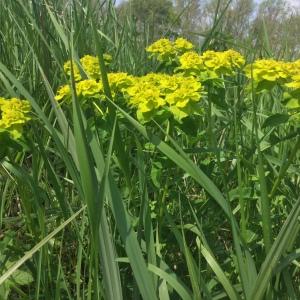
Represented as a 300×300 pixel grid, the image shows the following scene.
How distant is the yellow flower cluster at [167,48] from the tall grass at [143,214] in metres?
0.17

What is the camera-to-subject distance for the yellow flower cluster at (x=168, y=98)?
918mm

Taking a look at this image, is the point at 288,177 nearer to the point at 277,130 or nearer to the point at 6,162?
the point at 277,130

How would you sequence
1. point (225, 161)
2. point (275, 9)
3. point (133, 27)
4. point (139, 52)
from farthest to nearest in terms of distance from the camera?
point (275, 9)
point (133, 27)
point (139, 52)
point (225, 161)

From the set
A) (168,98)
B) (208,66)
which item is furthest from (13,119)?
(208,66)

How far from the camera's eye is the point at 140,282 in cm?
73

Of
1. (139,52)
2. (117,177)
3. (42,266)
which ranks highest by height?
(139,52)

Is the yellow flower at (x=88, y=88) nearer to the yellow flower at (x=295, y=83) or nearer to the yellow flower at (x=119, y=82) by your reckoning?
the yellow flower at (x=119, y=82)

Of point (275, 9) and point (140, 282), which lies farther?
point (275, 9)

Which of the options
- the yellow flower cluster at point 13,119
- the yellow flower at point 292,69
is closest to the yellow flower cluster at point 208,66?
the yellow flower at point 292,69

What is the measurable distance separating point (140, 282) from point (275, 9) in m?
2.08

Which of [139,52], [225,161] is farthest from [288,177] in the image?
[139,52]

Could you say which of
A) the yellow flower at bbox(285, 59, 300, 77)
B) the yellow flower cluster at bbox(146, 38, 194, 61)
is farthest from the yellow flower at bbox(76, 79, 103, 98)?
the yellow flower at bbox(285, 59, 300, 77)

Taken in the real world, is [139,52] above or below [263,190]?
above

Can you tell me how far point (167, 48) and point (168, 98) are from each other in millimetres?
335
